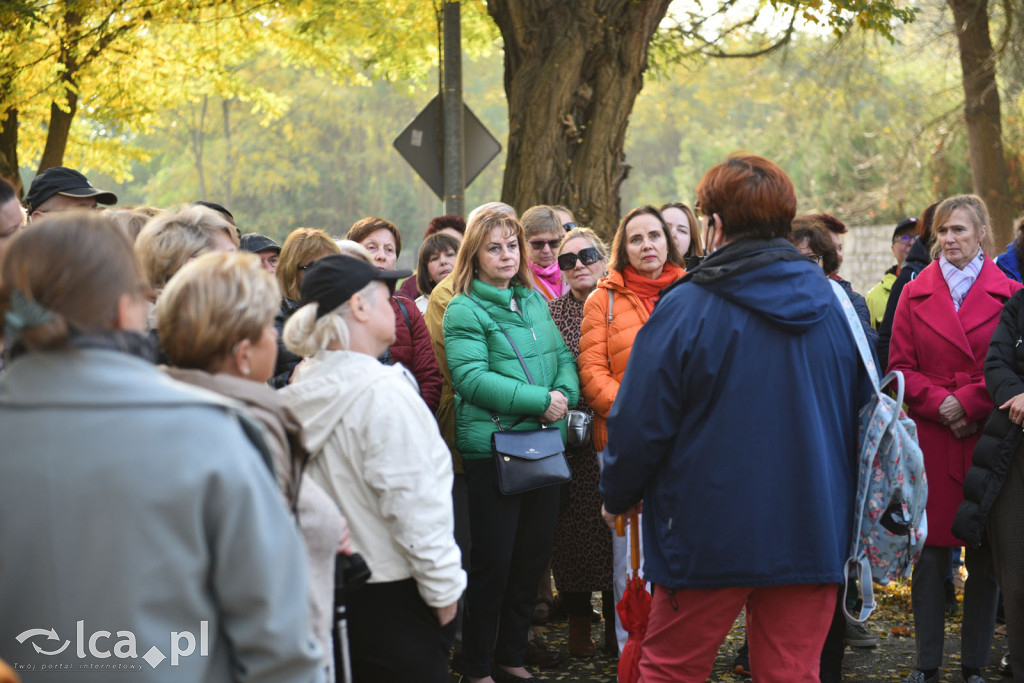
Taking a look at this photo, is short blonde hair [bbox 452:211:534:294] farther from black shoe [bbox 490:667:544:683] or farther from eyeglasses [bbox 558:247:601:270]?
black shoe [bbox 490:667:544:683]

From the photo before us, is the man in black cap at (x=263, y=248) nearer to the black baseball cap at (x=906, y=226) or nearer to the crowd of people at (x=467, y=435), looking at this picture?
the crowd of people at (x=467, y=435)

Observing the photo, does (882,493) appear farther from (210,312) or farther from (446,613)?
(210,312)

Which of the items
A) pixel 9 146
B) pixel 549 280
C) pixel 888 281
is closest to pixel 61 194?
pixel 549 280

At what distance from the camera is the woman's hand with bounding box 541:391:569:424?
518 cm

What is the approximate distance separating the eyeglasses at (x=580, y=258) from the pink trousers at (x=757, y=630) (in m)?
2.82

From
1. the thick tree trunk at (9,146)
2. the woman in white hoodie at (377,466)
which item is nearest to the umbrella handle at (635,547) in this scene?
the woman in white hoodie at (377,466)

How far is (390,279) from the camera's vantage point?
344 centimetres

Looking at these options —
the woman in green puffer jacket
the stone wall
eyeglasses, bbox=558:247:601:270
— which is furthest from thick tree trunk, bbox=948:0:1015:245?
the woman in green puffer jacket

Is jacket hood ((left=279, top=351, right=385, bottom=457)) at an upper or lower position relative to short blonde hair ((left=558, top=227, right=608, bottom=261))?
lower

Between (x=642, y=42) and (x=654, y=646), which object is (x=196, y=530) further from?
(x=642, y=42)

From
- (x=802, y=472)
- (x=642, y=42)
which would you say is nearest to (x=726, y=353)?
(x=802, y=472)

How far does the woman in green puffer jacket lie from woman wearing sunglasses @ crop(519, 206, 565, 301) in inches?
46.5

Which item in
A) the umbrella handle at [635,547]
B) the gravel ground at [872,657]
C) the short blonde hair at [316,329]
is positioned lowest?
the gravel ground at [872,657]

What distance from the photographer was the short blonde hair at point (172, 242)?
12.1ft
